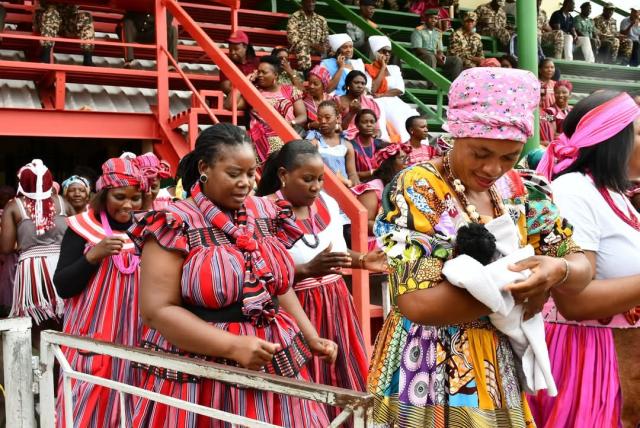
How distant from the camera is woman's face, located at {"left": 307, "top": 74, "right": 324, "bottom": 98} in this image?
8.67 metres

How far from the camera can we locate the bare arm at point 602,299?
230 centimetres

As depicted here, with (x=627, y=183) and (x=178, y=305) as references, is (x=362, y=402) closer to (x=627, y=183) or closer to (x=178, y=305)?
(x=178, y=305)

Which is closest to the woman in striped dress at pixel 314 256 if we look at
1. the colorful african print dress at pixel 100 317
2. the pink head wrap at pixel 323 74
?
the colorful african print dress at pixel 100 317

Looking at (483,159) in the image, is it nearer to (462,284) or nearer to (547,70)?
(462,284)

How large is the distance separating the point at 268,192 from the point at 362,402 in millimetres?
2467

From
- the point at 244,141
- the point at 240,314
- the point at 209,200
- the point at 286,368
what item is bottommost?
the point at 286,368

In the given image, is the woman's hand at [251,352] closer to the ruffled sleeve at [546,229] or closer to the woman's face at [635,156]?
the ruffled sleeve at [546,229]

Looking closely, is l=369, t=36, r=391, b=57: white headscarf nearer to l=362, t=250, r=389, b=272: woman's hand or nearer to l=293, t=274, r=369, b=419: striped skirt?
l=293, t=274, r=369, b=419: striped skirt

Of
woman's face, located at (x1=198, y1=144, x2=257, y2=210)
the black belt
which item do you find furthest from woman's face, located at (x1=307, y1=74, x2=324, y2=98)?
the black belt

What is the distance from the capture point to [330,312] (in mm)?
3713

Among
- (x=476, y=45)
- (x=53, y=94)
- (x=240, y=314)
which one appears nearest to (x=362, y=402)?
(x=240, y=314)

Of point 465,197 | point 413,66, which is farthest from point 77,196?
point 413,66

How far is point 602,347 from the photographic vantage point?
2.50 meters

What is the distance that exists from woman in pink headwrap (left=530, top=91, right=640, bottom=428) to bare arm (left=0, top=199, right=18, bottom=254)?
4.86 m
